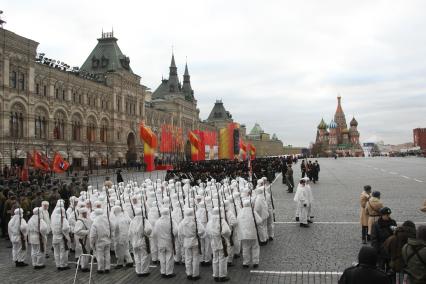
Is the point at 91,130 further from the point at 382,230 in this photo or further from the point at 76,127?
the point at 382,230

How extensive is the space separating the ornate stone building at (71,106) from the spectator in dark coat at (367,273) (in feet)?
116

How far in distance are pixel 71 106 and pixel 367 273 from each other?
4458 centimetres

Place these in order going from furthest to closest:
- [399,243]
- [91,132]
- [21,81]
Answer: [91,132], [21,81], [399,243]

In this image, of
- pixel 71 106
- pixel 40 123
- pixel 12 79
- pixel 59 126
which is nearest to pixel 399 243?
pixel 12 79

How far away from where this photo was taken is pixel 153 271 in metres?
9.91

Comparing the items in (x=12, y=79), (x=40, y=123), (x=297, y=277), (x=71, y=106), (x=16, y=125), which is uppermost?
(x=12, y=79)

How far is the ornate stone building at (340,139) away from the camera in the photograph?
170 m

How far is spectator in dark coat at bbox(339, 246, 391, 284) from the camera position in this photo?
4.73m

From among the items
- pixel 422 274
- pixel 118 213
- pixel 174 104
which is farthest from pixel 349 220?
pixel 174 104

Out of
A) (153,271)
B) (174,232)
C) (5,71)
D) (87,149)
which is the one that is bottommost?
(153,271)

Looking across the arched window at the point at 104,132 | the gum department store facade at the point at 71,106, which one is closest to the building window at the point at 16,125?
the gum department store facade at the point at 71,106

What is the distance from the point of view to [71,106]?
4544cm

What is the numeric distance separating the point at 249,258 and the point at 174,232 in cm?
190

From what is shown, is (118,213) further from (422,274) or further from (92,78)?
(92,78)
